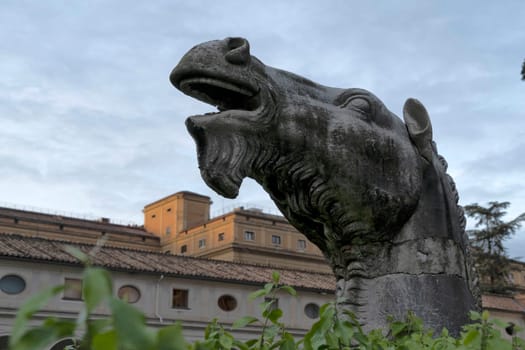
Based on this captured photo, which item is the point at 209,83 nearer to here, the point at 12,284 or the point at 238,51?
the point at 238,51

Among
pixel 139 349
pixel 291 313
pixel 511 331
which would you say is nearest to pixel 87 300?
pixel 139 349

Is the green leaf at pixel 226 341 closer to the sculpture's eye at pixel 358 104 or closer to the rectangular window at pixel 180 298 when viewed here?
the sculpture's eye at pixel 358 104

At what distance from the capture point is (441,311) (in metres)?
3.29

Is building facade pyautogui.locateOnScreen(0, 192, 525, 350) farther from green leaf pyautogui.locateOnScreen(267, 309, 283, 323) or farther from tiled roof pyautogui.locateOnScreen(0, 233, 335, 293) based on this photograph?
green leaf pyautogui.locateOnScreen(267, 309, 283, 323)

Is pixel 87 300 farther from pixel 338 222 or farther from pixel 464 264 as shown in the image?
pixel 464 264

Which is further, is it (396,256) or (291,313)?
(291,313)

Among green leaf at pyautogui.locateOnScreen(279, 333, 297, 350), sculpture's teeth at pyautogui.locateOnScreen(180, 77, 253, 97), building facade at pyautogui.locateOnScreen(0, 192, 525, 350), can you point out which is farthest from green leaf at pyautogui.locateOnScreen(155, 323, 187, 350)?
building facade at pyautogui.locateOnScreen(0, 192, 525, 350)

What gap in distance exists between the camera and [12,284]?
2377 centimetres

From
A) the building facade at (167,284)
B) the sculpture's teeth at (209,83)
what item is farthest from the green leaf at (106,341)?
the building facade at (167,284)

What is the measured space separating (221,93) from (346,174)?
701mm

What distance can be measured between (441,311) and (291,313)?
87.4ft

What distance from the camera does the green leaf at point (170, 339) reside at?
0.84 metres

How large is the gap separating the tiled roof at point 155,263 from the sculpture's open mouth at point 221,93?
20557mm

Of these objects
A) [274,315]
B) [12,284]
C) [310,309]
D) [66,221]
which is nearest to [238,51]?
[274,315]
